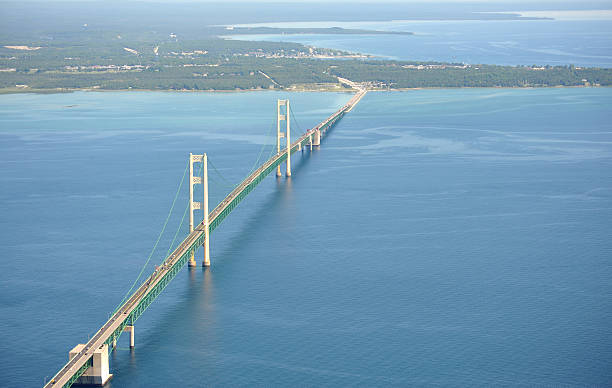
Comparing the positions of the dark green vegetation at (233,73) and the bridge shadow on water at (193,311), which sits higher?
the dark green vegetation at (233,73)

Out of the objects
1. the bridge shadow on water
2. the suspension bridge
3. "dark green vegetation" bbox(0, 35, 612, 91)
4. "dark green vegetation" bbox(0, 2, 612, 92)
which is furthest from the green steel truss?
"dark green vegetation" bbox(0, 2, 612, 92)

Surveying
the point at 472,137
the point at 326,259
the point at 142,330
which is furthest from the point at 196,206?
the point at 472,137

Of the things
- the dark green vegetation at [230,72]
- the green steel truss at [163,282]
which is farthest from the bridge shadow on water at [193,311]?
the dark green vegetation at [230,72]

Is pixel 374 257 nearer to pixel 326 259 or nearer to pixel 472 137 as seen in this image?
pixel 326 259

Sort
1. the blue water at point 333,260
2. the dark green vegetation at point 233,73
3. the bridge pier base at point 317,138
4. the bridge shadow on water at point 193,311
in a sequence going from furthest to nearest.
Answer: the dark green vegetation at point 233,73, the bridge pier base at point 317,138, the blue water at point 333,260, the bridge shadow on water at point 193,311

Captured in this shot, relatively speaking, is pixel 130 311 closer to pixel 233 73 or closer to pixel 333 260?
pixel 333 260

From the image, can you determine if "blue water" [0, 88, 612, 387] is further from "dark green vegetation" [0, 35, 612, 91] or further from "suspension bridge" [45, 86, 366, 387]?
"dark green vegetation" [0, 35, 612, 91]

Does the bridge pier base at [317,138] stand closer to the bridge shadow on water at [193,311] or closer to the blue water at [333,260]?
the blue water at [333,260]

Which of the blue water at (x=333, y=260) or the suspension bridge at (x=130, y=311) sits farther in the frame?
the blue water at (x=333, y=260)
